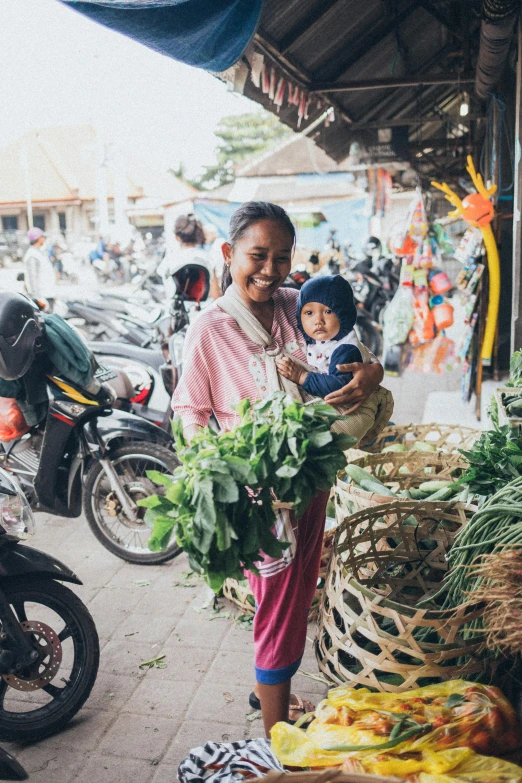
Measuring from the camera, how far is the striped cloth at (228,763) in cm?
194

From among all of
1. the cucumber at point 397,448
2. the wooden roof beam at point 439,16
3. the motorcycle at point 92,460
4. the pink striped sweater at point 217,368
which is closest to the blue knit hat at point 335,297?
the pink striped sweater at point 217,368

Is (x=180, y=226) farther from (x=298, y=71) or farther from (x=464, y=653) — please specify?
(x=464, y=653)

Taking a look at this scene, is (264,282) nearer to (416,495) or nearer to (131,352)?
(416,495)

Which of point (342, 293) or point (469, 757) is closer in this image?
point (469, 757)

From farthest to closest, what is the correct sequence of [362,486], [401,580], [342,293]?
[362,486], [401,580], [342,293]

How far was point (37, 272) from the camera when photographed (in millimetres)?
9211

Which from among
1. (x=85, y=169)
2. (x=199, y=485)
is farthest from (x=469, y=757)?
(x=85, y=169)

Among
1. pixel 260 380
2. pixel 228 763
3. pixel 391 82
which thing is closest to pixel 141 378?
pixel 391 82

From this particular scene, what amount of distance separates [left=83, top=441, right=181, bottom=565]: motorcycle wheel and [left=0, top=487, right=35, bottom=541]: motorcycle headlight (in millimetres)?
1436

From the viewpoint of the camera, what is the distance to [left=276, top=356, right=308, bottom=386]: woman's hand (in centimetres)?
230

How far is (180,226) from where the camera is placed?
607cm

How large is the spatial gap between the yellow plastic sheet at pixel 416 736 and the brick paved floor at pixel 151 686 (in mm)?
911

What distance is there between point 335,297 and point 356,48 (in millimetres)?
5048

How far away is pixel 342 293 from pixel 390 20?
193 inches
